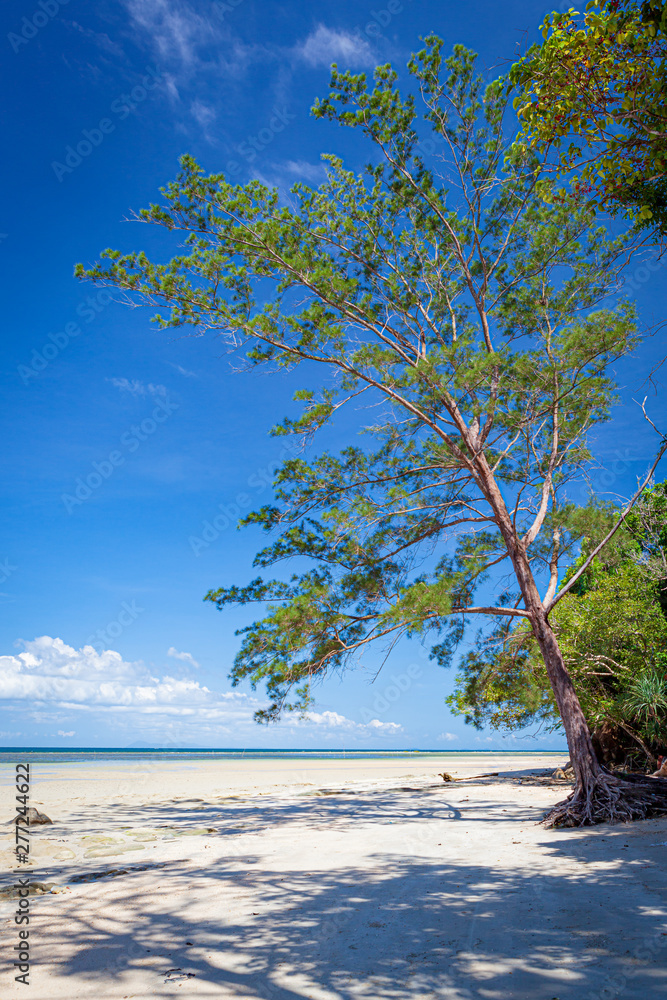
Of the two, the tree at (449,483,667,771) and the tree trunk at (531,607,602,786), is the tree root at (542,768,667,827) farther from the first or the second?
the tree at (449,483,667,771)

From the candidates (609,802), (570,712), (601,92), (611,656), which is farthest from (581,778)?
(601,92)

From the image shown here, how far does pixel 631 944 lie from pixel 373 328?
905cm

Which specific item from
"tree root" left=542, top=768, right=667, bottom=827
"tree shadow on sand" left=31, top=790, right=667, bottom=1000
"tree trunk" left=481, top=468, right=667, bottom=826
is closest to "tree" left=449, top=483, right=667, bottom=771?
"tree trunk" left=481, top=468, right=667, bottom=826

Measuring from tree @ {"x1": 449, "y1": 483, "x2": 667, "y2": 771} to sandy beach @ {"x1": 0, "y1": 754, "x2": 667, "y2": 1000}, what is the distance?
9.84 ft

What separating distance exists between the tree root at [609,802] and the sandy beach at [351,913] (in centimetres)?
59

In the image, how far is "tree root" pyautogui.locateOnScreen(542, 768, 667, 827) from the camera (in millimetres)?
7301

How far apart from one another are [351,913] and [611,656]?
927 centimetres

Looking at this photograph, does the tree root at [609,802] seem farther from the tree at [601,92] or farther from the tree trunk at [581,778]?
the tree at [601,92]

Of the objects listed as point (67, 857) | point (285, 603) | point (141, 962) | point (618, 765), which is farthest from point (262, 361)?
point (618, 765)

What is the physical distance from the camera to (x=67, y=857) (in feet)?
22.1

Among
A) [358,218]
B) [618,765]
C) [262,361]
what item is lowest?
[618,765]

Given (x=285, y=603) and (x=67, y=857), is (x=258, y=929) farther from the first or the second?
(x=285, y=603)

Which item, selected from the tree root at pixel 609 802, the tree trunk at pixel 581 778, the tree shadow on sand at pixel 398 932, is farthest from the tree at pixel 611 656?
the tree shadow on sand at pixel 398 932

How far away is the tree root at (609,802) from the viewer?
7.30m
